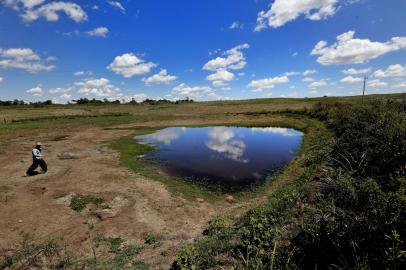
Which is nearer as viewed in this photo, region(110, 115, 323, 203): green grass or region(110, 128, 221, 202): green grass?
region(110, 115, 323, 203): green grass

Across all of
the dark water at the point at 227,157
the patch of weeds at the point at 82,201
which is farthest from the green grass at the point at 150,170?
the patch of weeds at the point at 82,201

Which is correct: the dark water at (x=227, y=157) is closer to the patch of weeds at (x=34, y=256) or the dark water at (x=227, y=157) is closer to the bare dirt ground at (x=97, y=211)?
the bare dirt ground at (x=97, y=211)

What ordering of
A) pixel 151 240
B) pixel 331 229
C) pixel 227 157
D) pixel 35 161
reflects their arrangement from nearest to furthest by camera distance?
pixel 331 229, pixel 151 240, pixel 35 161, pixel 227 157

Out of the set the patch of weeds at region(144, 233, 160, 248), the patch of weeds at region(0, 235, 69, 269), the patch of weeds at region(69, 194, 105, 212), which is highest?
the patch of weeds at region(69, 194, 105, 212)

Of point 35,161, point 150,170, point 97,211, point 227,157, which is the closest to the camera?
point 97,211

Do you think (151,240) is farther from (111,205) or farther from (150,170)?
(150,170)

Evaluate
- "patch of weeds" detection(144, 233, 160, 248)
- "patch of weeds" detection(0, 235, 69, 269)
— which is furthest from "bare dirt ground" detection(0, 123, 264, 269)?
"patch of weeds" detection(0, 235, 69, 269)

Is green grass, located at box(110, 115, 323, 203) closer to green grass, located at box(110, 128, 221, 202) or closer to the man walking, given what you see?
green grass, located at box(110, 128, 221, 202)

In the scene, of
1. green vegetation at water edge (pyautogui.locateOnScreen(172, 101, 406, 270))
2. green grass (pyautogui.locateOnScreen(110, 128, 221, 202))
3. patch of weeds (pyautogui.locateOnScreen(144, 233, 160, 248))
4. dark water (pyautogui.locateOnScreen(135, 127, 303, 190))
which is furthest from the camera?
dark water (pyautogui.locateOnScreen(135, 127, 303, 190))

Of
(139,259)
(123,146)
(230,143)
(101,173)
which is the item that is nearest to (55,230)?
(139,259)

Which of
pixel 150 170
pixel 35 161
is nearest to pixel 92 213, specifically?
pixel 150 170

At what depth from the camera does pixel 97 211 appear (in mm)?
13648

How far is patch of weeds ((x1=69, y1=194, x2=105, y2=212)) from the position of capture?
14.1 meters

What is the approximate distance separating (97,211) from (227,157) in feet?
52.8
